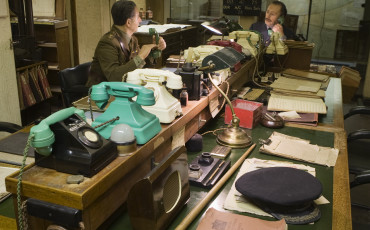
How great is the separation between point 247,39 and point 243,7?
1.47 m

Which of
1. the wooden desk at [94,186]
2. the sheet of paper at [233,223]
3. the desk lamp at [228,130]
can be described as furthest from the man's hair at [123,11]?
the sheet of paper at [233,223]

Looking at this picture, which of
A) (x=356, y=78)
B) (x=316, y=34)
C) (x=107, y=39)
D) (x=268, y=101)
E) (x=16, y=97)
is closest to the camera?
(x=268, y=101)

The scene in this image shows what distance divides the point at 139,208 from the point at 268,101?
183cm

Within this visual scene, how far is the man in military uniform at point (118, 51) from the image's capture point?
9.88 ft

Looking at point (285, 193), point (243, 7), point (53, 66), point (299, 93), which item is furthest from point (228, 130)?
point (53, 66)

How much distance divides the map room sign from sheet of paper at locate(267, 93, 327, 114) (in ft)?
7.24

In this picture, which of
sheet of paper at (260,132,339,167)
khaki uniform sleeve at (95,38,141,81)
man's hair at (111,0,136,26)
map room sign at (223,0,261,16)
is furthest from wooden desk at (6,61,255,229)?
map room sign at (223,0,261,16)

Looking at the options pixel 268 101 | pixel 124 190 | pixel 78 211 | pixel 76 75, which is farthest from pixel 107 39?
pixel 78 211

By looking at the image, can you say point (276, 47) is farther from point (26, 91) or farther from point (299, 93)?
point (26, 91)

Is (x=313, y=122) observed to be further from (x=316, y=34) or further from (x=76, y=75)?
(x=316, y=34)

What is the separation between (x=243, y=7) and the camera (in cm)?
479

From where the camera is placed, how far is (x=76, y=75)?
10.6ft

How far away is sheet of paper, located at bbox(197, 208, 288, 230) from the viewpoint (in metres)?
1.32

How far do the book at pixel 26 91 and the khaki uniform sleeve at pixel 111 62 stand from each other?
1830 millimetres
